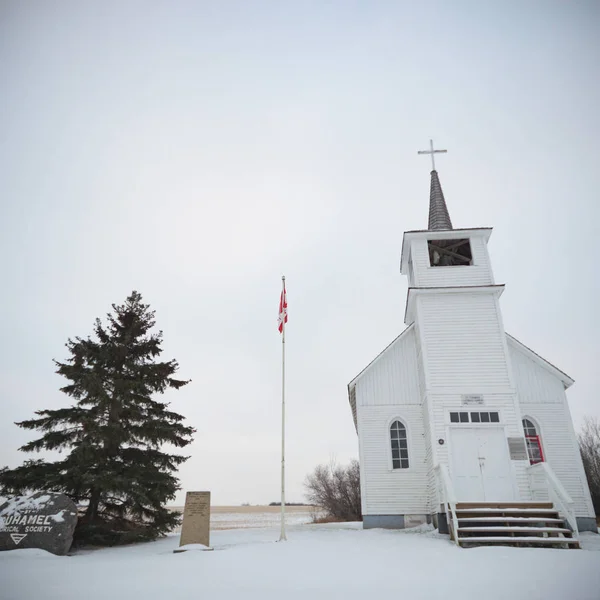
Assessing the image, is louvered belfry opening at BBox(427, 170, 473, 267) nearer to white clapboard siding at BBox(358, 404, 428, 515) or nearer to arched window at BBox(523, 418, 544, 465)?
white clapboard siding at BBox(358, 404, 428, 515)

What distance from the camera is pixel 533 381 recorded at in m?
17.9

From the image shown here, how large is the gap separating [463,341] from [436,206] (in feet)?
21.8

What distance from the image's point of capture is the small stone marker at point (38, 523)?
10578 mm

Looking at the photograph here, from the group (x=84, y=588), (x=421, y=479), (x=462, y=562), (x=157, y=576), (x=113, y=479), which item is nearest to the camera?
(x=84, y=588)

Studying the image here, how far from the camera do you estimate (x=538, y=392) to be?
58.2 ft

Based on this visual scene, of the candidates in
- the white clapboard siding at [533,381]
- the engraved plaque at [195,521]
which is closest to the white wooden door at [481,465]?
the white clapboard siding at [533,381]

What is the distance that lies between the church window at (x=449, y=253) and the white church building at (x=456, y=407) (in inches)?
1.8

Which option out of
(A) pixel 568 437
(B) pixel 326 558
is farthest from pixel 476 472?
(B) pixel 326 558

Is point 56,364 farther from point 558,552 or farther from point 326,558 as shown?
point 558,552

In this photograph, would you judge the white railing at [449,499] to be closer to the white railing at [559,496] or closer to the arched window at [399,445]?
the white railing at [559,496]

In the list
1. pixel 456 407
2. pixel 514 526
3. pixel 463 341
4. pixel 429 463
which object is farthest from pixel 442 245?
pixel 514 526

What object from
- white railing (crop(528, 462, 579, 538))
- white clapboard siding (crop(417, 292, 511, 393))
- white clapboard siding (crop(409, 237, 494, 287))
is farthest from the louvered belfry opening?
white railing (crop(528, 462, 579, 538))

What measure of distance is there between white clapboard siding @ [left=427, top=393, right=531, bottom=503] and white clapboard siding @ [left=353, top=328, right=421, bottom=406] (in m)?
2.40

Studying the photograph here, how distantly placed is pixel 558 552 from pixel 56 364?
1409 centimetres
